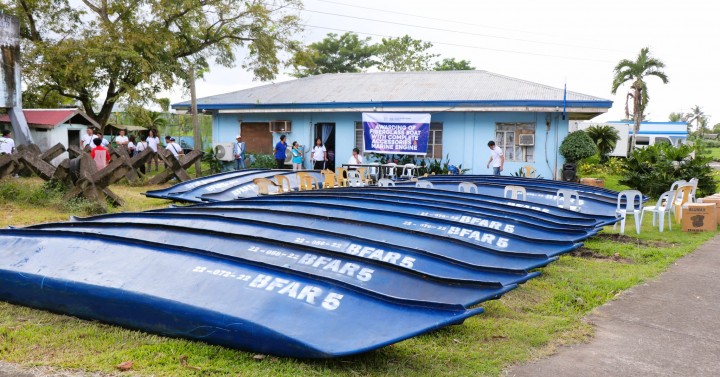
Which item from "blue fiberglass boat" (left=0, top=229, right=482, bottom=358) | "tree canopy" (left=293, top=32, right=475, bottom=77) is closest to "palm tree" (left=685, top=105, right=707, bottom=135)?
"tree canopy" (left=293, top=32, right=475, bottom=77)

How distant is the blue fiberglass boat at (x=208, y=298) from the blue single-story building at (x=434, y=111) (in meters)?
13.6

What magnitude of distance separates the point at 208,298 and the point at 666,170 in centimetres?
1389

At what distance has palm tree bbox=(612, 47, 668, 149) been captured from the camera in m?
31.4

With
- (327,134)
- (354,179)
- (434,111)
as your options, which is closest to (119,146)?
(327,134)

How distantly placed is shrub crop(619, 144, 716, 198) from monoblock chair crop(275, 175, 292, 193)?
9182 mm

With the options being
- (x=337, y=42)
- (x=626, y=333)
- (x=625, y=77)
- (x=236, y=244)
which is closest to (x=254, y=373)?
(x=236, y=244)

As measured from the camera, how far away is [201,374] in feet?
14.0

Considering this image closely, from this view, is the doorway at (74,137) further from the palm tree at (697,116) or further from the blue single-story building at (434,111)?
the palm tree at (697,116)

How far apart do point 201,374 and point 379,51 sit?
40.6 m

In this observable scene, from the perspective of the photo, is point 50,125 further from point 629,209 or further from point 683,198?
point 683,198

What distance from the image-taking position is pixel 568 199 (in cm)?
1059

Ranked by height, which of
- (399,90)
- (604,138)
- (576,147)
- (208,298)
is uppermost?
(399,90)

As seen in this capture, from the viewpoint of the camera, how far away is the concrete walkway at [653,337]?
15.2 ft

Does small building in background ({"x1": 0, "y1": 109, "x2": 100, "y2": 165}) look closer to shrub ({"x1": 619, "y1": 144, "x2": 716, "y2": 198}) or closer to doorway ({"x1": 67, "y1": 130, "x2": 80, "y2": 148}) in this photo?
doorway ({"x1": 67, "y1": 130, "x2": 80, "y2": 148})
